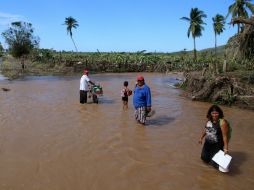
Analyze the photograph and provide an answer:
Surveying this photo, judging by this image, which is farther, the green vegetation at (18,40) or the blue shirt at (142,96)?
the green vegetation at (18,40)

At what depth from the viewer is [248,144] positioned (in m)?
8.34

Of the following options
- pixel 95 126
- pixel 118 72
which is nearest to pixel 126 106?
pixel 95 126

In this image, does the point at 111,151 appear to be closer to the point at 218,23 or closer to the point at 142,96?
the point at 142,96

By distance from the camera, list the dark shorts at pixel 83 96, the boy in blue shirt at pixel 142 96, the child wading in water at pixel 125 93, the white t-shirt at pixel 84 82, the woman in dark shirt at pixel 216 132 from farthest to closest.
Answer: the dark shorts at pixel 83 96 → the white t-shirt at pixel 84 82 → the child wading in water at pixel 125 93 → the boy in blue shirt at pixel 142 96 → the woman in dark shirt at pixel 216 132

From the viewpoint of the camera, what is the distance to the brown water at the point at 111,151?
5910 mm

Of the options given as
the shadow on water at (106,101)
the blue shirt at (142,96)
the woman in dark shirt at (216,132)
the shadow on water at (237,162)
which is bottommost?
the shadow on water at (237,162)

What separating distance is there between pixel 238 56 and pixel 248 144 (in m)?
7.64

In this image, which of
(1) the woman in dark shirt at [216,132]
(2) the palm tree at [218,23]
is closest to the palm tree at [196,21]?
(2) the palm tree at [218,23]

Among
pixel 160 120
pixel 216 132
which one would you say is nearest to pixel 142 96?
pixel 160 120

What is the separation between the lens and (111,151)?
7609 mm

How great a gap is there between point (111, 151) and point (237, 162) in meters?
2.71

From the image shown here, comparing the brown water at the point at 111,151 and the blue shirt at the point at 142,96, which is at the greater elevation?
the blue shirt at the point at 142,96

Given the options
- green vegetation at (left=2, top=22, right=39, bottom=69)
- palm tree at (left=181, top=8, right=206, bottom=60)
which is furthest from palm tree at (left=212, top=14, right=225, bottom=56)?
green vegetation at (left=2, top=22, right=39, bottom=69)

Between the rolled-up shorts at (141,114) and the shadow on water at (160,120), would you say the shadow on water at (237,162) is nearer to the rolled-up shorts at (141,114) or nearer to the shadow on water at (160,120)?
the rolled-up shorts at (141,114)
